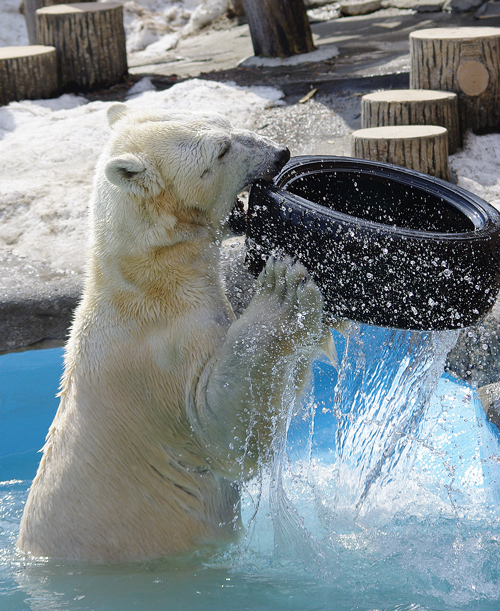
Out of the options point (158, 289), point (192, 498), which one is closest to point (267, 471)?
point (192, 498)

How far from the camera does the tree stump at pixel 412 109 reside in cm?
516

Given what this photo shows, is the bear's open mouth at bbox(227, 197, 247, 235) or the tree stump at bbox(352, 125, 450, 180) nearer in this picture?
the bear's open mouth at bbox(227, 197, 247, 235)

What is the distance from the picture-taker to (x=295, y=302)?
2234 millimetres

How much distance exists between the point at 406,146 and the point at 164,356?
2.93 m

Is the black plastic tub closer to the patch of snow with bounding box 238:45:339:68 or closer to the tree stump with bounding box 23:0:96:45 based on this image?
the patch of snow with bounding box 238:45:339:68

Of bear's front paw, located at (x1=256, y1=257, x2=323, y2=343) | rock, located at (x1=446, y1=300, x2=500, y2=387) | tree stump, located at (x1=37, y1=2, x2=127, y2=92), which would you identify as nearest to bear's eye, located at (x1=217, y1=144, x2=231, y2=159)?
bear's front paw, located at (x1=256, y1=257, x2=323, y2=343)

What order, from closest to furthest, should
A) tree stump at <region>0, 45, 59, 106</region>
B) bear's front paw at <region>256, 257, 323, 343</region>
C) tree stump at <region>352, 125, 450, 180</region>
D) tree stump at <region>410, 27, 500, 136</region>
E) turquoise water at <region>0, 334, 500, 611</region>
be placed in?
1. bear's front paw at <region>256, 257, 323, 343</region>
2. turquoise water at <region>0, 334, 500, 611</region>
3. tree stump at <region>352, 125, 450, 180</region>
4. tree stump at <region>410, 27, 500, 136</region>
5. tree stump at <region>0, 45, 59, 106</region>

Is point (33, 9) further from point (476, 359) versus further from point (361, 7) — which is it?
point (476, 359)

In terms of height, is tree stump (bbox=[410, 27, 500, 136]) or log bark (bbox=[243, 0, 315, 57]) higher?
log bark (bbox=[243, 0, 315, 57])

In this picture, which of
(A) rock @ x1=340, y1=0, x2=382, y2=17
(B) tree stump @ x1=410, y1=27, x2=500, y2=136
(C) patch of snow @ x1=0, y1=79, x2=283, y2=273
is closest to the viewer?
(C) patch of snow @ x1=0, y1=79, x2=283, y2=273

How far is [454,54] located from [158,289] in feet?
13.1

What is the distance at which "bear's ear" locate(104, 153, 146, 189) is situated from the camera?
6.93ft

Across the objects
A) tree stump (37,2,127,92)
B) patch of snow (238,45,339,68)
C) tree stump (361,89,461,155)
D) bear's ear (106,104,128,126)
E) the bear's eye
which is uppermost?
tree stump (37,2,127,92)

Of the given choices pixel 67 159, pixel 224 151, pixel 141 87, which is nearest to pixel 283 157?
pixel 224 151
